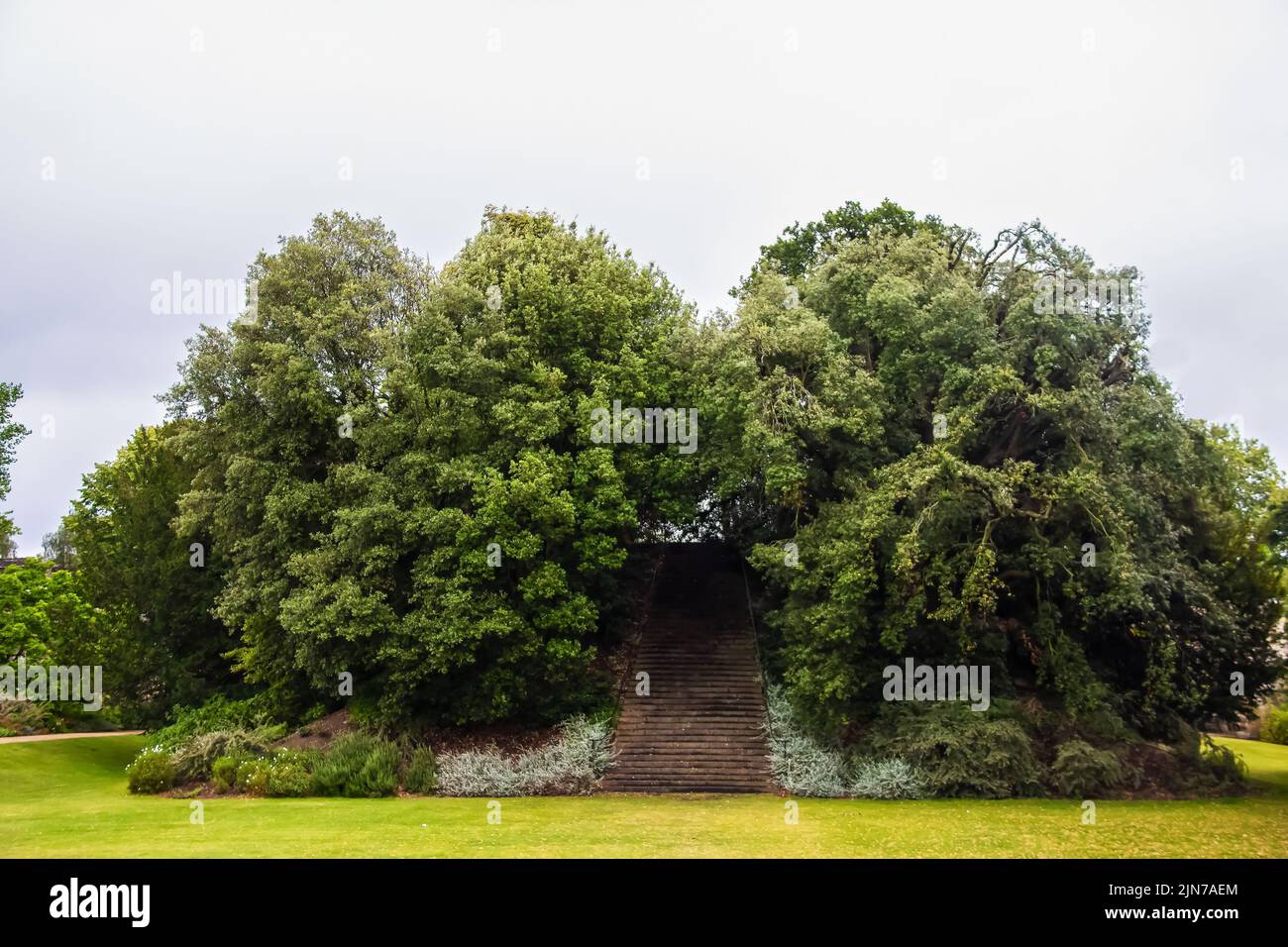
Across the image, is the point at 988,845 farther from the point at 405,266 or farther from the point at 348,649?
the point at 405,266

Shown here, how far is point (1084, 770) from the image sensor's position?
2375 centimetres

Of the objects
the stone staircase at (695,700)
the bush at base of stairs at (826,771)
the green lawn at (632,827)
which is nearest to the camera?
the green lawn at (632,827)

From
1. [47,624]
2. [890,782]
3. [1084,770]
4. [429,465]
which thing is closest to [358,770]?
[429,465]

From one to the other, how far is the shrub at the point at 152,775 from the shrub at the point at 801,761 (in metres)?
15.7

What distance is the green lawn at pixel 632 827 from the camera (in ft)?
57.5

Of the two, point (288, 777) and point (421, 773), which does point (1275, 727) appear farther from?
point (288, 777)

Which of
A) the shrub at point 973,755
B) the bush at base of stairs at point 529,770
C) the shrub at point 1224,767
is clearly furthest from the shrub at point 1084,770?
the bush at base of stairs at point 529,770

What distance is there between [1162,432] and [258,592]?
23.9 metres

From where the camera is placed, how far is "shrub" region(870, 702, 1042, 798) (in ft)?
78.3

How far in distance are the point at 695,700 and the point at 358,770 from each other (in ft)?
30.9

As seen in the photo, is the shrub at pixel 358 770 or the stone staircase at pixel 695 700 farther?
the stone staircase at pixel 695 700

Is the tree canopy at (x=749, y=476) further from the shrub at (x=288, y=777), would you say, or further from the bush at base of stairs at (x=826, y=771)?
the shrub at (x=288, y=777)

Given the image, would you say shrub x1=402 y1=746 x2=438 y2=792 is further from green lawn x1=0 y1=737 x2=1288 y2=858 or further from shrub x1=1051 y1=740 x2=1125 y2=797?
shrub x1=1051 y1=740 x2=1125 y2=797

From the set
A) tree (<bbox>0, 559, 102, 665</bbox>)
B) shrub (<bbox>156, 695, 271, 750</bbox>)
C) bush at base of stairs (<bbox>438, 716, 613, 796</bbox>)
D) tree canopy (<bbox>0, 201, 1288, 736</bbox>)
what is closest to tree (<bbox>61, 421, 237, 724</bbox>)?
tree (<bbox>0, 559, 102, 665</bbox>)
